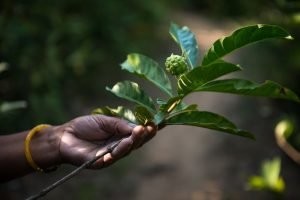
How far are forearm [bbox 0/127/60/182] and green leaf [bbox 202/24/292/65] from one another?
2.32 feet

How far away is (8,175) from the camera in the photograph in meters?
1.70

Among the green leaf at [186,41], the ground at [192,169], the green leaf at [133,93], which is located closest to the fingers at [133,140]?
Result: the green leaf at [133,93]

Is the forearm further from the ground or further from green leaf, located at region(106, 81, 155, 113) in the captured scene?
the ground

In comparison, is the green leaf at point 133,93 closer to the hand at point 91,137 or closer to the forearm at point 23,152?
the hand at point 91,137

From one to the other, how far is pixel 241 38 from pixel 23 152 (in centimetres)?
94

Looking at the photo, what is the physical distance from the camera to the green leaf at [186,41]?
128cm

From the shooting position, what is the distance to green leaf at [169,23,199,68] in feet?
4.19

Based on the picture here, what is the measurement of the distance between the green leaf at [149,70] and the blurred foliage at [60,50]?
2211 mm

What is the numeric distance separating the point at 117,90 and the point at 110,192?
8.90ft

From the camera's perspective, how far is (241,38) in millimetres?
1105

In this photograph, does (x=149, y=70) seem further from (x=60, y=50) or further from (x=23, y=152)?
(x=60, y=50)

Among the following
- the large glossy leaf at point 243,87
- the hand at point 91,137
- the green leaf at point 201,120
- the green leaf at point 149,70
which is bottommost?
the hand at point 91,137

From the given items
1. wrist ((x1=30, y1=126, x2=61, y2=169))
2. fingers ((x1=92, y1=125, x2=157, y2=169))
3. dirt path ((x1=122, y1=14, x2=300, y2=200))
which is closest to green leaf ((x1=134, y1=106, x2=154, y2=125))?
fingers ((x1=92, y1=125, x2=157, y2=169))

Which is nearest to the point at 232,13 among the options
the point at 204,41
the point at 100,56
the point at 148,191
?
the point at 204,41
